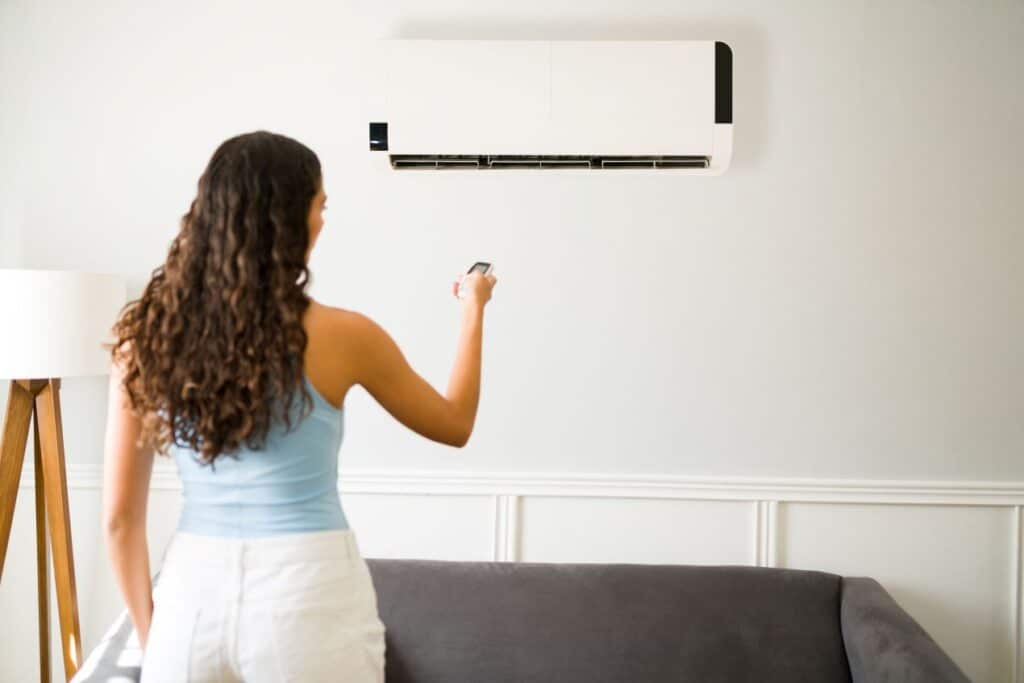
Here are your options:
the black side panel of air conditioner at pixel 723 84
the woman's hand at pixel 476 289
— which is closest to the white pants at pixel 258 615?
the woman's hand at pixel 476 289

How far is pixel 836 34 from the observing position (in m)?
2.67

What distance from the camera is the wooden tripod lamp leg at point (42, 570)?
2.51 metres

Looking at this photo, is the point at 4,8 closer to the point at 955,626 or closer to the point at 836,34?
the point at 836,34

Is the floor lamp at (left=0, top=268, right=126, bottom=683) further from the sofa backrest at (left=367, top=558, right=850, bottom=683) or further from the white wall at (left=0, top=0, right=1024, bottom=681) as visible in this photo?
the sofa backrest at (left=367, top=558, right=850, bottom=683)

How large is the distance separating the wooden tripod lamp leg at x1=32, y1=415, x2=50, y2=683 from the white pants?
153 centimetres

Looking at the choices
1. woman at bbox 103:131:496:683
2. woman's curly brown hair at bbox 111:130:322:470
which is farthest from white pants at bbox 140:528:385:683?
woman's curly brown hair at bbox 111:130:322:470

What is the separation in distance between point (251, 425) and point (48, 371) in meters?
1.35

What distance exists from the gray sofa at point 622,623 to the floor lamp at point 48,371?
308mm

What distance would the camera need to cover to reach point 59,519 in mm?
2443

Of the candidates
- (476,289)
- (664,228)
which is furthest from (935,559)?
(476,289)

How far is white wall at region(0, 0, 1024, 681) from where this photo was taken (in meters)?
2.67

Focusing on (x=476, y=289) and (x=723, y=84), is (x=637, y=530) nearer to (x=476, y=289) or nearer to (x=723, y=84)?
(x=723, y=84)

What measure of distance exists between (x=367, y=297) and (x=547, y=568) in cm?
92

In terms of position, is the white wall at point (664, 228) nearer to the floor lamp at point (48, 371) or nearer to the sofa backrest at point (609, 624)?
the sofa backrest at point (609, 624)
